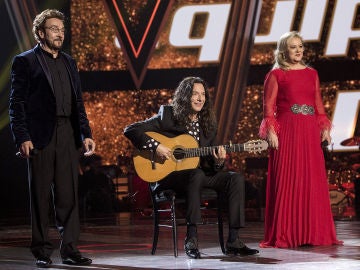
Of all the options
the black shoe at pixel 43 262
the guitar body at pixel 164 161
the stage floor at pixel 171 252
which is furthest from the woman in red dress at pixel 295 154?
the black shoe at pixel 43 262

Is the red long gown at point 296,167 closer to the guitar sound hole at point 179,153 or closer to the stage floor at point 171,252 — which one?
the stage floor at point 171,252

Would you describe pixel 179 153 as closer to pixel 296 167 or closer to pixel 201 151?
pixel 201 151

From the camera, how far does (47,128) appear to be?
473cm

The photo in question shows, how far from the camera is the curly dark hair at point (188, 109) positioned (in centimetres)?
536

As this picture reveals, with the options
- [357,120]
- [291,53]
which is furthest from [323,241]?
[357,120]

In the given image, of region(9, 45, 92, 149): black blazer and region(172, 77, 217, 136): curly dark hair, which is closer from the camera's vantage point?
region(9, 45, 92, 149): black blazer

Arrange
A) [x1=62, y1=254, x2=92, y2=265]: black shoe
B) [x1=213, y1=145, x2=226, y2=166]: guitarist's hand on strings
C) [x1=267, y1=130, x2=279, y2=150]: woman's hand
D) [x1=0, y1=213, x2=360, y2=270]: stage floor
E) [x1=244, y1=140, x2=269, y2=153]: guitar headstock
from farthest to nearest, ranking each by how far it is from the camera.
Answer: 1. [x1=267, y1=130, x2=279, y2=150]: woman's hand
2. [x1=213, y1=145, x2=226, y2=166]: guitarist's hand on strings
3. [x1=244, y1=140, x2=269, y2=153]: guitar headstock
4. [x1=62, y1=254, x2=92, y2=265]: black shoe
5. [x1=0, y1=213, x2=360, y2=270]: stage floor

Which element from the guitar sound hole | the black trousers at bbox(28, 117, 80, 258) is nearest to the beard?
the black trousers at bbox(28, 117, 80, 258)

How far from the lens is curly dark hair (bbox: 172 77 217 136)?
5.36 metres

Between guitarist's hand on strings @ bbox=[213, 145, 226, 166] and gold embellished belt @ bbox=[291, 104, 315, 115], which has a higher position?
gold embellished belt @ bbox=[291, 104, 315, 115]

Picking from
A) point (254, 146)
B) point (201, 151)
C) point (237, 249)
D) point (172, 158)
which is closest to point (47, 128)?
point (172, 158)

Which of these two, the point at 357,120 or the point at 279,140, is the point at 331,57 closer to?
the point at 357,120

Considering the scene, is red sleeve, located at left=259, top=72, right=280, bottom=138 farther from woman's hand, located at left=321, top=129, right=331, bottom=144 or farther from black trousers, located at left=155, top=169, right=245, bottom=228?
black trousers, located at left=155, top=169, right=245, bottom=228

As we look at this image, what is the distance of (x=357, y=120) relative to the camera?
36.9 feet
